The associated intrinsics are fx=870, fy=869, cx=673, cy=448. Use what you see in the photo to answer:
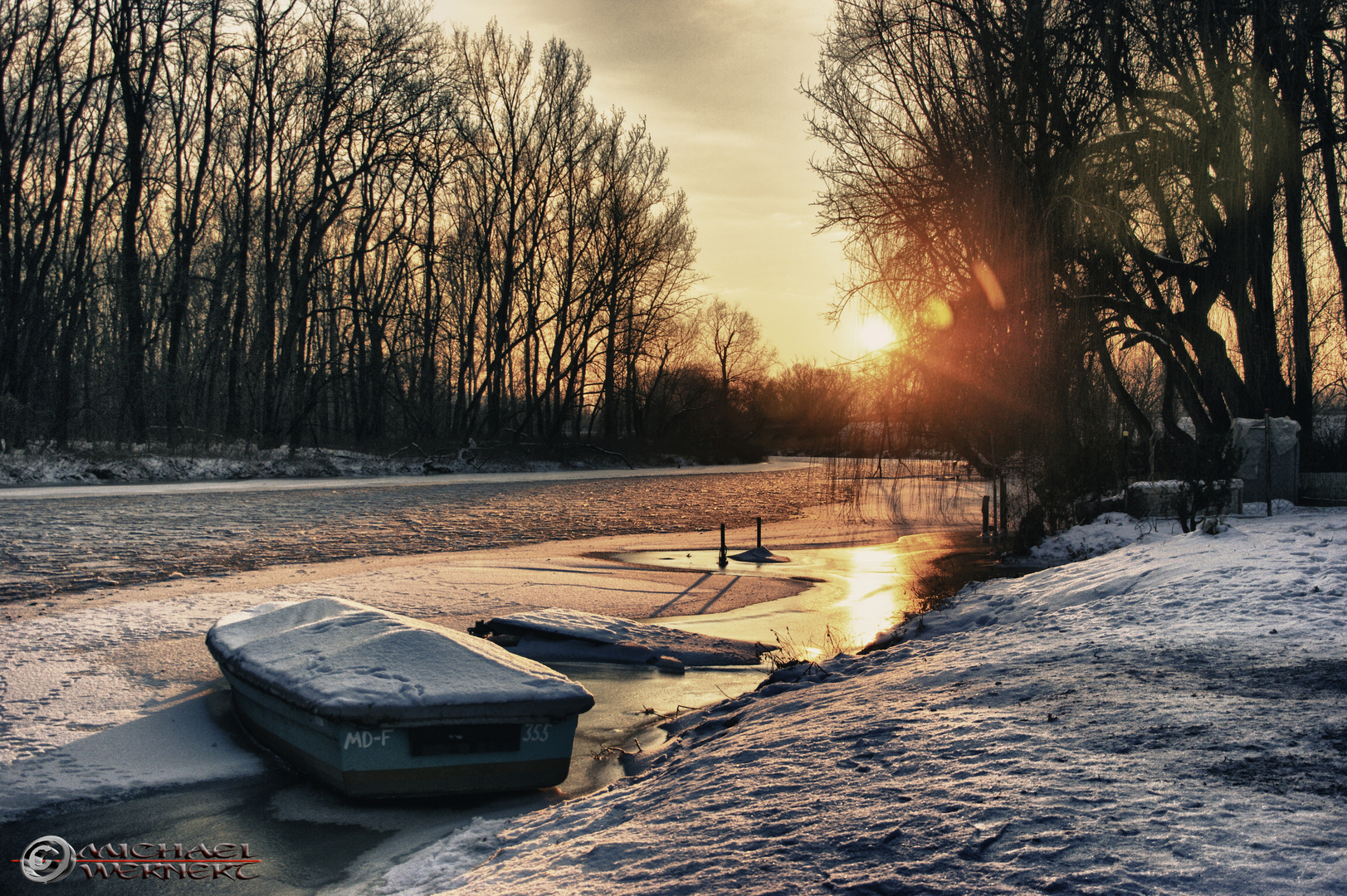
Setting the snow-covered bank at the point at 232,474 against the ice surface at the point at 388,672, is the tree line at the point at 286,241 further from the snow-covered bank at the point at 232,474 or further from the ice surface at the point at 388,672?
the ice surface at the point at 388,672

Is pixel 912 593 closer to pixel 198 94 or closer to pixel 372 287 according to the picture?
pixel 198 94

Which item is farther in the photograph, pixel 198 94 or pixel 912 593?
pixel 198 94

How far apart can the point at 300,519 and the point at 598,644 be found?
451 inches

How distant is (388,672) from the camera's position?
16.0 ft

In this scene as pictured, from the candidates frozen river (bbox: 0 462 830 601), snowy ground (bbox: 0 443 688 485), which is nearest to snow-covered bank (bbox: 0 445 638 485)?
snowy ground (bbox: 0 443 688 485)

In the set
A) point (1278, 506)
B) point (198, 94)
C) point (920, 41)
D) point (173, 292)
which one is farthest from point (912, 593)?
point (198, 94)

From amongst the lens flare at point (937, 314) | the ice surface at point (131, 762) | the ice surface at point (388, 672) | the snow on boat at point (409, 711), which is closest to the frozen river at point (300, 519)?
the lens flare at point (937, 314)

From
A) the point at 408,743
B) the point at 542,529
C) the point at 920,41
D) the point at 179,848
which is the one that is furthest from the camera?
the point at 542,529

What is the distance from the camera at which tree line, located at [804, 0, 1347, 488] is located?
31.3 ft

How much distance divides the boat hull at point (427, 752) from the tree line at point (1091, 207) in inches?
239

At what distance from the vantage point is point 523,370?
154 feet

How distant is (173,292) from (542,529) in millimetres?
18860

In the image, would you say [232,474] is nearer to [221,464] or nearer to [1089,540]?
[221,464]

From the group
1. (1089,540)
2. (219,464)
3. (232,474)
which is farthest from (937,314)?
(219,464)
